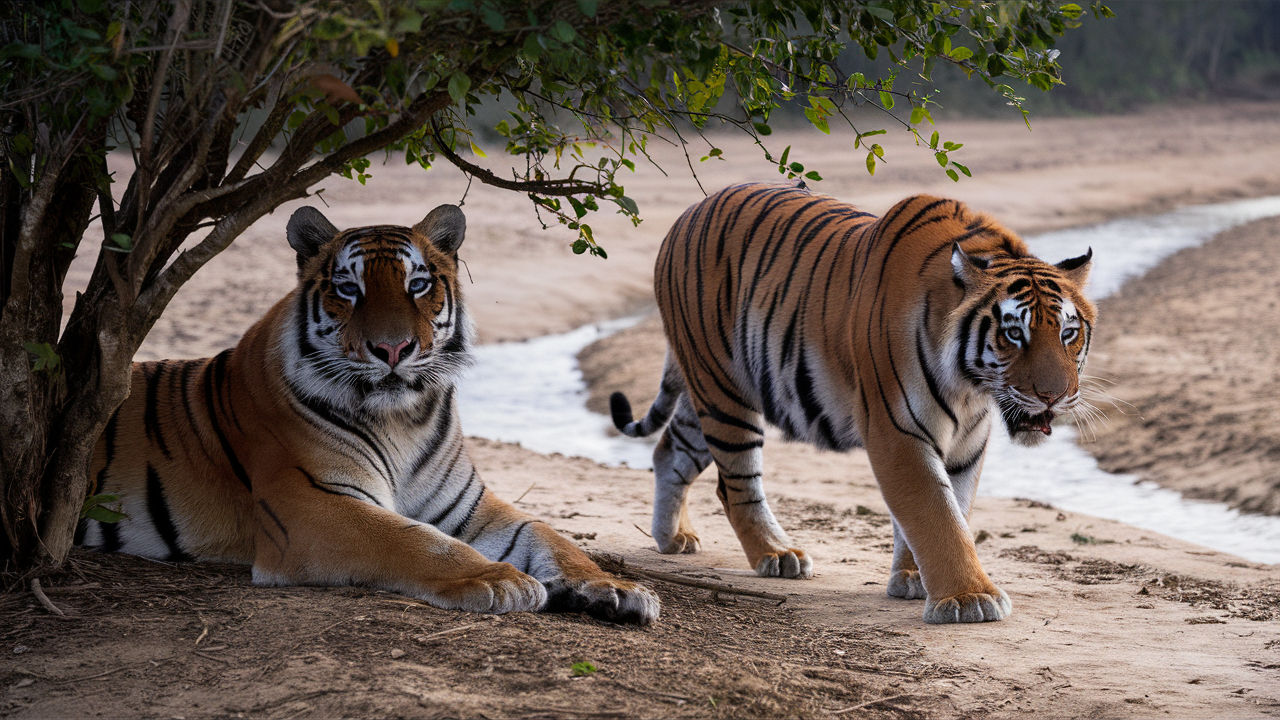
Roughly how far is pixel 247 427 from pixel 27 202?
2.81ft

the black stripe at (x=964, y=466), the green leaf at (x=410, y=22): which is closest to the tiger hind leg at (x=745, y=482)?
the black stripe at (x=964, y=466)

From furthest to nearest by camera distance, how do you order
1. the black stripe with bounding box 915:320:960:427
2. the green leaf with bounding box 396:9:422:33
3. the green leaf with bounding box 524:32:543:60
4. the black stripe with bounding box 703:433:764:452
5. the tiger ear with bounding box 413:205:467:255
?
the black stripe with bounding box 703:433:764:452 < the black stripe with bounding box 915:320:960:427 < the tiger ear with bounding box 413:205:467:255 < the green leaf with bounding box 524:32:543:60 < the green leaf with bounding box 396:9:422:33

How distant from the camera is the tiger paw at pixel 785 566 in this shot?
14.0 feet

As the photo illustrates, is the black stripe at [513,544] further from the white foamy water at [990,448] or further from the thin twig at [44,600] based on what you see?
the thin twig at [44,600]

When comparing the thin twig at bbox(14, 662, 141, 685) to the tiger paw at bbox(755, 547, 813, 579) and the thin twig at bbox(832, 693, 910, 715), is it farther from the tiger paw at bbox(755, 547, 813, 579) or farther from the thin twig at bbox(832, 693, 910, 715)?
the tiger paw at bbox(755, 547, 813, 579)

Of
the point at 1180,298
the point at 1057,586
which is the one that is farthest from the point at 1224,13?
the point at 1057,586

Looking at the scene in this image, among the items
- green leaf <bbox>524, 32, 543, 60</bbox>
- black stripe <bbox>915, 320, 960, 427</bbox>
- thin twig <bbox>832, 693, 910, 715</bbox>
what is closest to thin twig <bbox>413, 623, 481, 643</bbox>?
thin twig <bbox>832, 693, 910, 715</bbox>

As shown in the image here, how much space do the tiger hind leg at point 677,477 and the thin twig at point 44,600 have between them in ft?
7.85

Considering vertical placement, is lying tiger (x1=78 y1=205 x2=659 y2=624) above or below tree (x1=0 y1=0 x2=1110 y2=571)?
below

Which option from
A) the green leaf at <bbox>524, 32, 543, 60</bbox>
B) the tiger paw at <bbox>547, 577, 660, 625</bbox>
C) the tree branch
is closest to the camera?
the green leaf at <bbox>524, 32, 543, 60</bbox>

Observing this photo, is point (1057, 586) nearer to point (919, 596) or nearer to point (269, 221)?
point (919, 596)

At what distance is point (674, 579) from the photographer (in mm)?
3766

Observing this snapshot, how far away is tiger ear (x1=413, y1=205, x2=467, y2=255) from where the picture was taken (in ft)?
11.3

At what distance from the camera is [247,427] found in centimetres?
340
